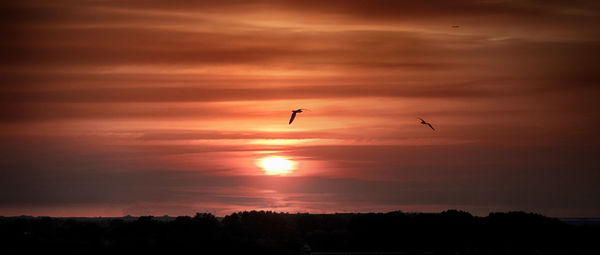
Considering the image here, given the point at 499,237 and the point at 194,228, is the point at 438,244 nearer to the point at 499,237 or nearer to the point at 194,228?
the point at 499,237

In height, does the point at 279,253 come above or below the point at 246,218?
below

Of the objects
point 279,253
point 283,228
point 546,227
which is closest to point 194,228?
point 283,228

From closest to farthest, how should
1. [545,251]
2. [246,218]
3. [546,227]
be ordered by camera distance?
[545,251] < [546,227] < [246,218]

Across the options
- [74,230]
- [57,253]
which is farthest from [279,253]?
[74,230]

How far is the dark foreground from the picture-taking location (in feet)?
258

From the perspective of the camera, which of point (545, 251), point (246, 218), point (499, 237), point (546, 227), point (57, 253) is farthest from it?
point (246, 218)

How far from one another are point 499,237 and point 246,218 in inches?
1455

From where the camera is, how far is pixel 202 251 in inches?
2992

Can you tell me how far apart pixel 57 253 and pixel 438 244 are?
124 ft

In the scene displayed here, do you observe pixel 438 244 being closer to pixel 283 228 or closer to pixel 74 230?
pixel 283 228

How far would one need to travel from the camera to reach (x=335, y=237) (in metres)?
102

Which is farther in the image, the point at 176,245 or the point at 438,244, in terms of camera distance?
the point at 438,244

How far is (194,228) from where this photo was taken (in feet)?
324

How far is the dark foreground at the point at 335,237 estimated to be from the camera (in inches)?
3091
